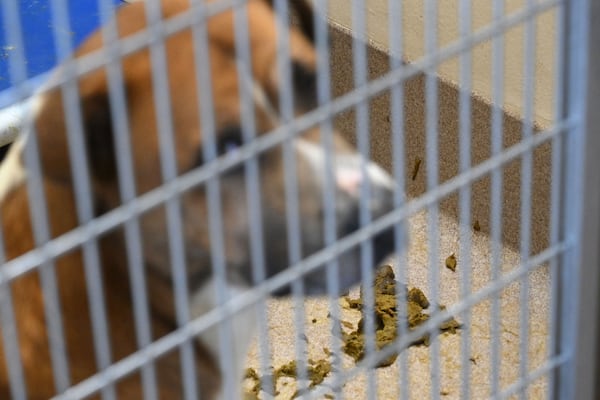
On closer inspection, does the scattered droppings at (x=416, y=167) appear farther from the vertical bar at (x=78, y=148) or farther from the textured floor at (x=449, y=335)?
the vertical bar at (x=78, y=148)

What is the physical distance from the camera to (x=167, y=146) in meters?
1.00

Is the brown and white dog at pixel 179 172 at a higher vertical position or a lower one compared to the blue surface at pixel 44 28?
lower

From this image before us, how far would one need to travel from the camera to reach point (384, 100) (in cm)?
232

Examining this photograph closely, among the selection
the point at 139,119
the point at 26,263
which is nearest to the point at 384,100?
the point at 139,119

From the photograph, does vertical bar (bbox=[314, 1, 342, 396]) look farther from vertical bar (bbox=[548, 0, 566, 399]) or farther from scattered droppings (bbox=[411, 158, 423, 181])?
scattered droppings (bbox=[411, 158, 423, 181])

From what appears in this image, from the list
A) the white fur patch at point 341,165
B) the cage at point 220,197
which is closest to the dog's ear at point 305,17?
the cage at point 220,197

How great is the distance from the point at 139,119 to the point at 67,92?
0.13 meters

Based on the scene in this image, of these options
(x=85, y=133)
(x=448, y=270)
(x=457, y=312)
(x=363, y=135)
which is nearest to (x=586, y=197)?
(x=457, y=312)

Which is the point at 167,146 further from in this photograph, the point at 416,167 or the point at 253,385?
the point at 416,167

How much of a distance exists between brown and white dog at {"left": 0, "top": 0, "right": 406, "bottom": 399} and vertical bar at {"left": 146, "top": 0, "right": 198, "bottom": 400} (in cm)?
1

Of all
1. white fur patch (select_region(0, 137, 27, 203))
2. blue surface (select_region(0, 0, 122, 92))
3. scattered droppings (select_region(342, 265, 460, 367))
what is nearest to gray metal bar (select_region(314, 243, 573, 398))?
white fur patch (select_region(0, 137, 27, 203))

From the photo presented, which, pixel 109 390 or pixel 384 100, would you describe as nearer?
pixel 109 390

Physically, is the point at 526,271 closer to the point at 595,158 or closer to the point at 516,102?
the point at 595,158

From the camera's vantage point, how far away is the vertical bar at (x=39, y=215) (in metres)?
0.90
